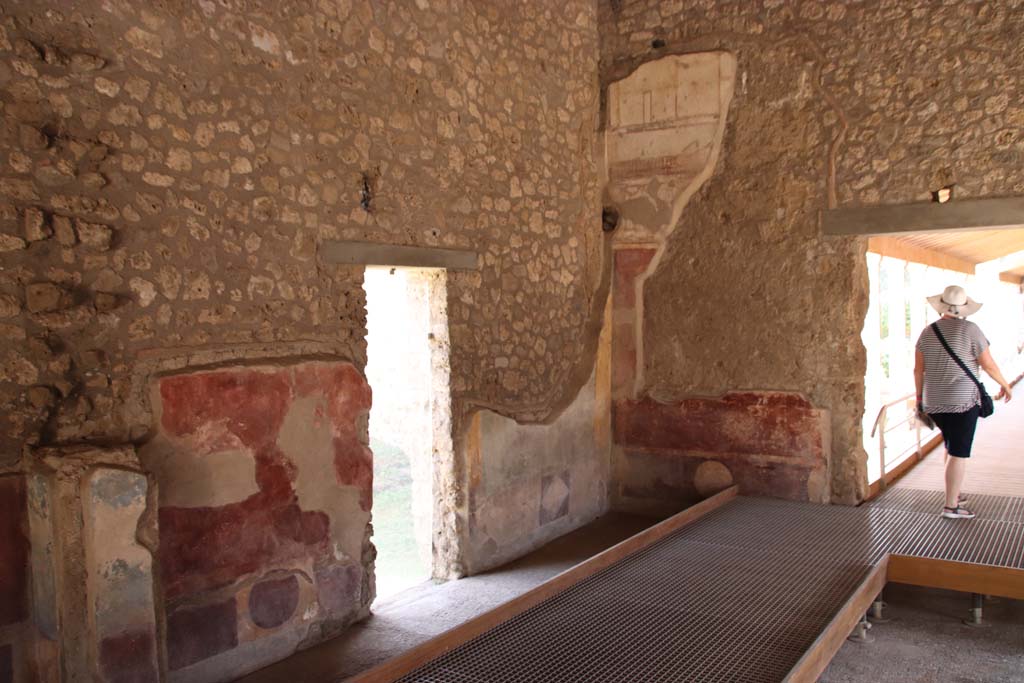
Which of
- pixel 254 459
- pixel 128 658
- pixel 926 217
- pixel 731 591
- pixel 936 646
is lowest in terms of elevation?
pixel 936 646

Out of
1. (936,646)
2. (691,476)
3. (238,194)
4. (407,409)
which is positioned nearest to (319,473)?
(238,194)

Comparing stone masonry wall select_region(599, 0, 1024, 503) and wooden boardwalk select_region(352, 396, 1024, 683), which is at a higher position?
stone masonry wall select_region(599, 0, 1024, 503)

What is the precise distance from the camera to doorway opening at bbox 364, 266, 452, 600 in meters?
4.88

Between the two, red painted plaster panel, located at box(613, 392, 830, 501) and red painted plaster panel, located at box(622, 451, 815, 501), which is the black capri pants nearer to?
red painted plaster panel, located at box(613, 392, 830, 501)

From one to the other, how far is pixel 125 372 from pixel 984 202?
5.08 m

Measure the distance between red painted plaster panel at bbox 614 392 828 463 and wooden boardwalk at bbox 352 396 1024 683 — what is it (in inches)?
16.5

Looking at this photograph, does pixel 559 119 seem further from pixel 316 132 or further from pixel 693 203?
pixel 316 132

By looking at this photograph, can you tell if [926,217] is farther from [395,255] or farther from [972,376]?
[395,255]

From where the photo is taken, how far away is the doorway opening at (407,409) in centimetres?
488

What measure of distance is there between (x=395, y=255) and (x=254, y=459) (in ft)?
4.38

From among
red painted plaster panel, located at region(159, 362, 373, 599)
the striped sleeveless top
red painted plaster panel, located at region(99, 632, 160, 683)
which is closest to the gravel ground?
the striped sleeveless top

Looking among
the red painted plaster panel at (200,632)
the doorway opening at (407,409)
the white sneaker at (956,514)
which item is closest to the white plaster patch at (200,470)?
the red painted plaster panel at (200,632)

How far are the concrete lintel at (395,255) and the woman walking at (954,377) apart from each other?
2981 millimetres

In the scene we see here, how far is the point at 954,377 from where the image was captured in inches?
203
